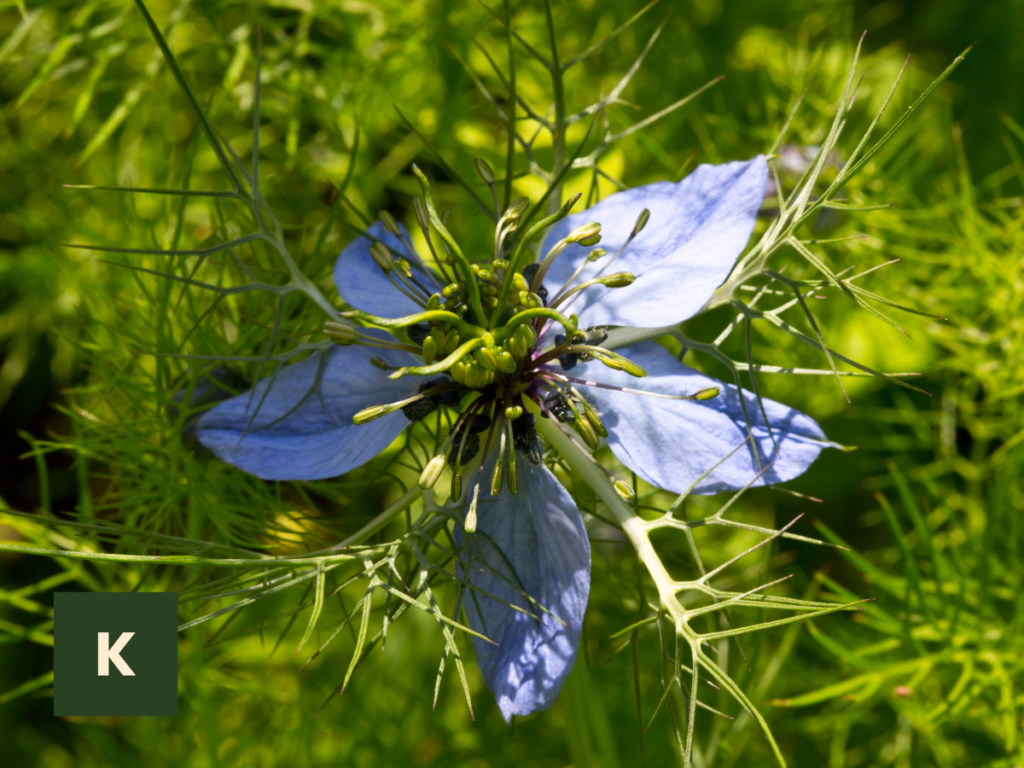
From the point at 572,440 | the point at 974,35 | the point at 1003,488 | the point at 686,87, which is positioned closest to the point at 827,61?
the point at 686,87

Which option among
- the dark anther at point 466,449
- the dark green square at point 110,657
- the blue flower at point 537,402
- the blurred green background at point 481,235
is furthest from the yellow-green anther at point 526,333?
the dark green square at point 110,657

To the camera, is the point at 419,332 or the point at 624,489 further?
the point at 419,332

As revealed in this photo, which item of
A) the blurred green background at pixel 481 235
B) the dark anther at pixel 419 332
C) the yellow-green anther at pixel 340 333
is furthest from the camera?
the blurred green background at pixel 481 235

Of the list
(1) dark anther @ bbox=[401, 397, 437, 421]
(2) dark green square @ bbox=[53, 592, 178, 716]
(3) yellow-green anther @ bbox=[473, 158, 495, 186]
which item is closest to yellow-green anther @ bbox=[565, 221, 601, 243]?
(3) yellow-green anther @ bbox=[473, 158, 495, 186]

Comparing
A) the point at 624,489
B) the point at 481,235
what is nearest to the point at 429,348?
the point at 624,489

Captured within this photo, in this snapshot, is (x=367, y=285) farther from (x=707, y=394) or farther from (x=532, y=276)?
(x=707, y=394)

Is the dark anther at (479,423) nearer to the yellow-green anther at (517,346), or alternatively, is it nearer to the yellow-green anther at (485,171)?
the yellow-green anther at (517,346)

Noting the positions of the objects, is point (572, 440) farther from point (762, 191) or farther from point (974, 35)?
point (974, 35)
